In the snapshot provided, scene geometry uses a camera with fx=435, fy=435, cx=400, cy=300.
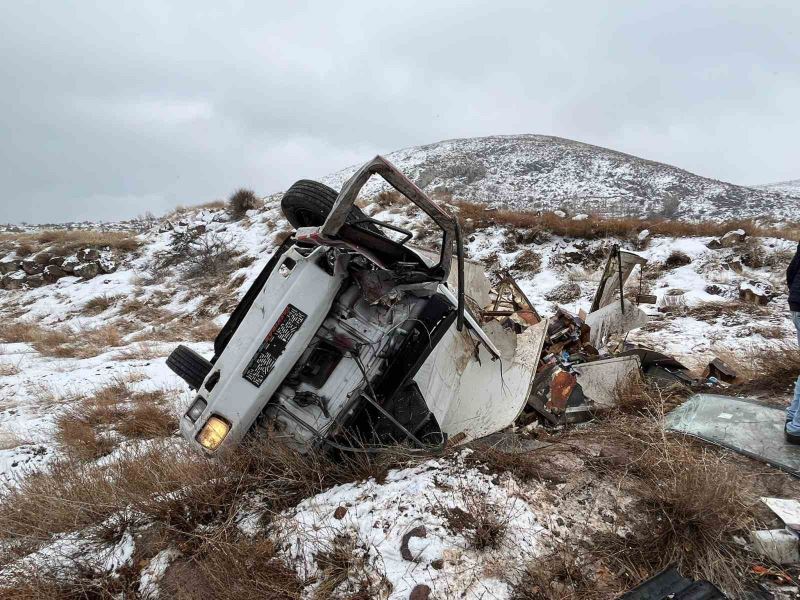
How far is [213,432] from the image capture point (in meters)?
2.35

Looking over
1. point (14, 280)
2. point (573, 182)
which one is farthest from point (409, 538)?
point (573, 182)

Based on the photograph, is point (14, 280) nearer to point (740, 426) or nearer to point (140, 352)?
point (140, 352)

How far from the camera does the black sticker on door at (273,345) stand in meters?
2.38

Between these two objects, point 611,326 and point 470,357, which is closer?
point 470,357

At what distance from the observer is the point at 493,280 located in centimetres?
938

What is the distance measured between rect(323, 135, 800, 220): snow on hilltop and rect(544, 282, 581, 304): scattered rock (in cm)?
949

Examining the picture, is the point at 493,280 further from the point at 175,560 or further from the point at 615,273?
the point at 175,560

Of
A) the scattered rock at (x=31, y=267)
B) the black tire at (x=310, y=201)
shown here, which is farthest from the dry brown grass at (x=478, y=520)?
the scattered rock at (x=31, y=267)

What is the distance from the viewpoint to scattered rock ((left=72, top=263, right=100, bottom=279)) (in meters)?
13.0

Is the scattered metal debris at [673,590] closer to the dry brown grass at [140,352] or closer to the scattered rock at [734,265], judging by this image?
the dry brown grass at [140,352]

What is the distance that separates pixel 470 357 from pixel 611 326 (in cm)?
259

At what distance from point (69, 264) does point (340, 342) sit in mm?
14349

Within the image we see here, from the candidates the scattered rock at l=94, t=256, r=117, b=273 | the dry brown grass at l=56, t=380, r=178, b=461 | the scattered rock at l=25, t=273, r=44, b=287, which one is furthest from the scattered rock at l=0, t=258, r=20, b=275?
the dry brown grass at l=56, t=380, r=178, b=461

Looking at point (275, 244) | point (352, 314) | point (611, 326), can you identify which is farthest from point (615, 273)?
point (275, 244)
